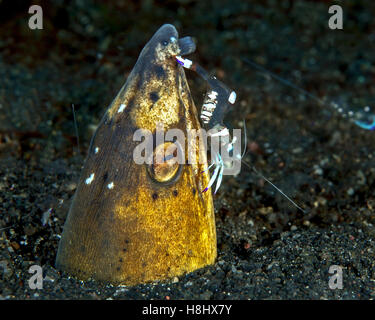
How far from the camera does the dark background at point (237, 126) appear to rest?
2678 millimetres

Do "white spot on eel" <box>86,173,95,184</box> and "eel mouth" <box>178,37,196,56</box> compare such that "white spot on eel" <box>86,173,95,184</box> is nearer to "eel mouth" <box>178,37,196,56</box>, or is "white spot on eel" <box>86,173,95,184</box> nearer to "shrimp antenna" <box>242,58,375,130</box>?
"eel mouth" <box>178,37,196,56</box>

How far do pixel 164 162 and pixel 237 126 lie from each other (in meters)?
2.34

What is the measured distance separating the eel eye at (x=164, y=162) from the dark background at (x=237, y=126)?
2.16 feet

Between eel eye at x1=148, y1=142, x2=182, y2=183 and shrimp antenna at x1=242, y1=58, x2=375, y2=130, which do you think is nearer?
eel eye at x1=148, y1=142, x2=182, y2=183

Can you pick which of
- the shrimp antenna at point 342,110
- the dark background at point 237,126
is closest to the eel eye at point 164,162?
the dark background at point 237,126

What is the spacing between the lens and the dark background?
2.68 metres

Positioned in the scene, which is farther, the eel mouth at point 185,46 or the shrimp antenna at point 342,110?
the shrimp antenna at point 342,110

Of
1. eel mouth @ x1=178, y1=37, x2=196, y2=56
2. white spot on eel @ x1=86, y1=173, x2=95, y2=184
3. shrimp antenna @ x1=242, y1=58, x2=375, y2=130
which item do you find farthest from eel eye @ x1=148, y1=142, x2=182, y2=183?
shrimp antenna @ x1=242, y1=58, x2=375, y2=130

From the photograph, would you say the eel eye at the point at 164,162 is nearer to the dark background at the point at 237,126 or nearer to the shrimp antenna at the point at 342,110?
the dark background at the point at 237,126

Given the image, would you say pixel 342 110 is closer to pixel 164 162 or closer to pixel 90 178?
pixel 164 162

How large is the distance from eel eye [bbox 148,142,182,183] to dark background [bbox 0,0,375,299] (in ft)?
2.16

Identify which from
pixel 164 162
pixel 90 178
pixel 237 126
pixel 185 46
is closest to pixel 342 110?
pixel 237 126

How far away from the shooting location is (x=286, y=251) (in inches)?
114
